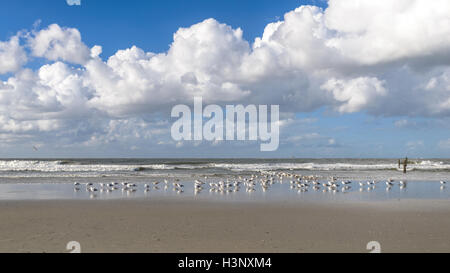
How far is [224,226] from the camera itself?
10.1 m

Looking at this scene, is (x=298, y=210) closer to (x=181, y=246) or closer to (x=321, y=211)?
(x=321, y=211)

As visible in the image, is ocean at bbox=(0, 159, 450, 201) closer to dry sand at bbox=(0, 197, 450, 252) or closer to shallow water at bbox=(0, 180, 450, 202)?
shallow water at bbox=(0, 180, 450, 202)

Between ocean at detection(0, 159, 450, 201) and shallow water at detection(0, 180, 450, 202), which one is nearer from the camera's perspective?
shallow water at detection(0, 180, 450, 202)

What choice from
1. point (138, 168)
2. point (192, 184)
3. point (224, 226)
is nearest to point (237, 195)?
point (192, 184)

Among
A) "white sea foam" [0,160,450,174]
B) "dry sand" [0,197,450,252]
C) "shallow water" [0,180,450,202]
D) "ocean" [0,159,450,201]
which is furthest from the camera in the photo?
"white sea foam" [0,160,450,174]

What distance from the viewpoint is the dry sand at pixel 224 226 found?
7.92 meters

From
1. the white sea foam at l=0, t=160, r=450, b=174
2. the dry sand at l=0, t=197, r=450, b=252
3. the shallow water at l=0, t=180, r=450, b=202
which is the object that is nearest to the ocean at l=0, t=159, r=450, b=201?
the shallow water at l=0, t=180, r=450, b=202

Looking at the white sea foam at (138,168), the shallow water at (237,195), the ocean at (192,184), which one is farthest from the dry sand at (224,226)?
the white sea foam at (138,168)

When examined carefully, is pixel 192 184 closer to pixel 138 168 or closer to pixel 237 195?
pixel 237 195

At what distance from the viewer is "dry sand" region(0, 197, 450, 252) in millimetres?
7922

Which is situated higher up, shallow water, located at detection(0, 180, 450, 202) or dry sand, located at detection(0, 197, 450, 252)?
dry sand, located at detection(0, 197, 450, 252)
